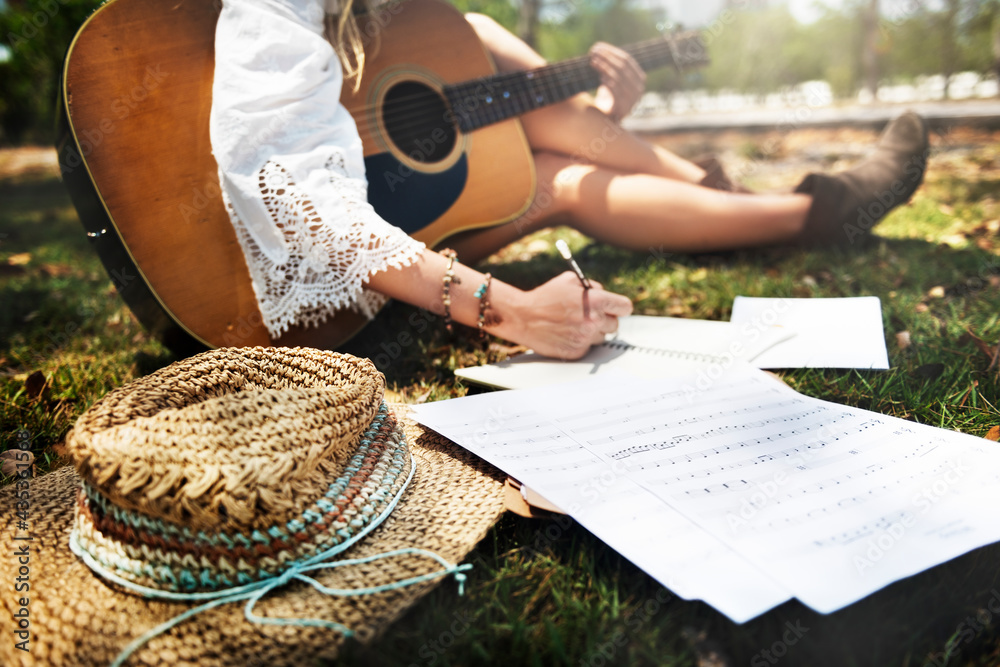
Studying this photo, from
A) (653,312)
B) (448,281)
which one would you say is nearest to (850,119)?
(653,312)

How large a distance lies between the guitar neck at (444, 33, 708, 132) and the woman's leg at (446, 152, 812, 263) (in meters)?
0.23

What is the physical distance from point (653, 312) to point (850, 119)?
16.3 ft

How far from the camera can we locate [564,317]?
139 cm

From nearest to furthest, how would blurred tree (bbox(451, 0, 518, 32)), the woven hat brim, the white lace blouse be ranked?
1. the woven hat brim
2. the white lace blouse
3. blurred tree (bbox(451, 0, 518, 32))

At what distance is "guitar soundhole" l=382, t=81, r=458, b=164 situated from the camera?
173 cm

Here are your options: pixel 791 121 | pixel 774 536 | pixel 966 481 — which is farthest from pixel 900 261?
pixel 791 121

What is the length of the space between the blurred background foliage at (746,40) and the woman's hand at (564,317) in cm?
176

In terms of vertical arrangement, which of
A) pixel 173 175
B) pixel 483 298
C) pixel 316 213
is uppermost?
pixel 173 175

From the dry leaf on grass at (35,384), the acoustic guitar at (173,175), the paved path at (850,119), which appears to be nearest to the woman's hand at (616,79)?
the acoustic guitar at (173,175)

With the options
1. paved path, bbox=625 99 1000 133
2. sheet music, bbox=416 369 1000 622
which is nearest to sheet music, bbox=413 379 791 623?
sheet music, bbox=416 369 1000 622

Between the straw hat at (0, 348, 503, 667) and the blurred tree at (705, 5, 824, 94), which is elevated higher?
the blurred tree at (705, 5, 824, 94)

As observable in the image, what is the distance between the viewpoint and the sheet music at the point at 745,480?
0.77 metres

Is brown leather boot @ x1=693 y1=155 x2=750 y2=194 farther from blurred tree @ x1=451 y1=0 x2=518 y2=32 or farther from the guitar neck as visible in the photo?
blurred tree @ x1=451 y1=0 x2=518 y2=32

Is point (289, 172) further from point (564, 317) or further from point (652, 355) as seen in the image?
point (652, 355)
